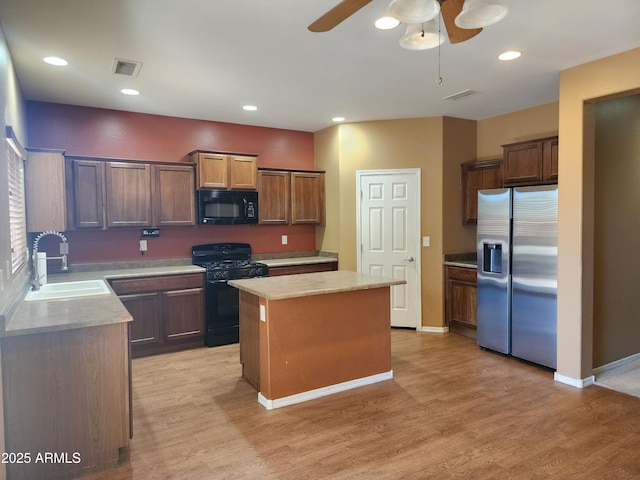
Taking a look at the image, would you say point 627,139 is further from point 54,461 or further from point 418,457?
point 54,461

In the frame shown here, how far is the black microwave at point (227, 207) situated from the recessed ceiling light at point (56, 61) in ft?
6.25

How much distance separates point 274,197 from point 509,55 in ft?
10.5

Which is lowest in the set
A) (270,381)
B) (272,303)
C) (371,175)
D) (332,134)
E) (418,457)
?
(418,457)

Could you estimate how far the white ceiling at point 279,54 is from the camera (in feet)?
8.36

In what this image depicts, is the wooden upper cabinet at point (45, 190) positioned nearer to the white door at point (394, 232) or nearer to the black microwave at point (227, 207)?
the black microwave at point (227, 207)

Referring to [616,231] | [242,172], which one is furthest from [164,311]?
[616,231]

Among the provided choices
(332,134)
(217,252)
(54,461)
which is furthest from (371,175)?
(54,461)

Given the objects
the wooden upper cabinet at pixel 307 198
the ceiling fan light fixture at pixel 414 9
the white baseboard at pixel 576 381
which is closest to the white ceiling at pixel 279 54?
the ceiling fan light fixture at pixel 414 9

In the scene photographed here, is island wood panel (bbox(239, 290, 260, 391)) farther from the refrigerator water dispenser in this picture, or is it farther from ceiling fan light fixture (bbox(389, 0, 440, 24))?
the refrigerator water dispenser

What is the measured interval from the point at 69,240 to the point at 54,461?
2826 mm

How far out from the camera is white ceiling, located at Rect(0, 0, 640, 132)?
2.55 m

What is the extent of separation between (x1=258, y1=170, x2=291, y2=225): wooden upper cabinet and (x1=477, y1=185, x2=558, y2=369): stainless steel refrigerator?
247 cm

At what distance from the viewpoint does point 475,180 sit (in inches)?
205

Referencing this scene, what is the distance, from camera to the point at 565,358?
362 centimetres
